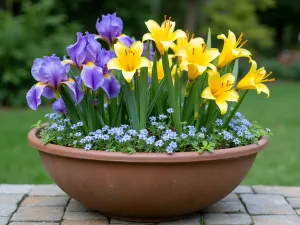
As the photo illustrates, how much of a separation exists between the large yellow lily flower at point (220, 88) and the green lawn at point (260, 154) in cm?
182

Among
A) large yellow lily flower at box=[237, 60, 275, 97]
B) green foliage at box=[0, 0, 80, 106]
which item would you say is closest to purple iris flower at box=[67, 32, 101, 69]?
large yellow lily flower at box=[237, 60, 275, 97]

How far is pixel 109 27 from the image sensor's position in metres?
2.87

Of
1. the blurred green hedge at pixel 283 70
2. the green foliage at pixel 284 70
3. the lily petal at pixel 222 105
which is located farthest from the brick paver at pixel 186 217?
the green foliage at pixel 284 70

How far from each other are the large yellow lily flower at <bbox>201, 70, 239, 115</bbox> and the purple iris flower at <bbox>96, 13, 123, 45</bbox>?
61 cm

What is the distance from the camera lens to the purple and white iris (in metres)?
2.53

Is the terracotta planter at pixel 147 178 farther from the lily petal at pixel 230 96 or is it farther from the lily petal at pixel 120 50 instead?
the lily petal at pixel 120 50

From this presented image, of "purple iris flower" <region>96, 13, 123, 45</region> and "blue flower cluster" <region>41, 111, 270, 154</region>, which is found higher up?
"purple iris flower" <region>96, 13, 123, 45</region>

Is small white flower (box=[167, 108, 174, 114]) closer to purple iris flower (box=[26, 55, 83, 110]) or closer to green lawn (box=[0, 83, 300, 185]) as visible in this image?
purple iris flower (box=[26, 55, 83, 110])

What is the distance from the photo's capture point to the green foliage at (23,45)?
9148 millimetres

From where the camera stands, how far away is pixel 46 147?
8.61 ft

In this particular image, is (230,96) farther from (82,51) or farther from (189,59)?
(82,51)

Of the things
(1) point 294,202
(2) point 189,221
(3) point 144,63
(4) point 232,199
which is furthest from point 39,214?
(1) point 294,202

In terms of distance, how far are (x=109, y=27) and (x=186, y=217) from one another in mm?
1112

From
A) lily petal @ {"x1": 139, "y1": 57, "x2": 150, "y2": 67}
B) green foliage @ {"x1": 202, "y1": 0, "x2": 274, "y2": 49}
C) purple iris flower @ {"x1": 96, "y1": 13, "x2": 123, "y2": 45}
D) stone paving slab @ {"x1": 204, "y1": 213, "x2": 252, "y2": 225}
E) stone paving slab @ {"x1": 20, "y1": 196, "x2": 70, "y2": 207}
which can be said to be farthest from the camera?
green foliage @ {"x1": 202, "y1": 0, "x2": 274, "y2": 49}
